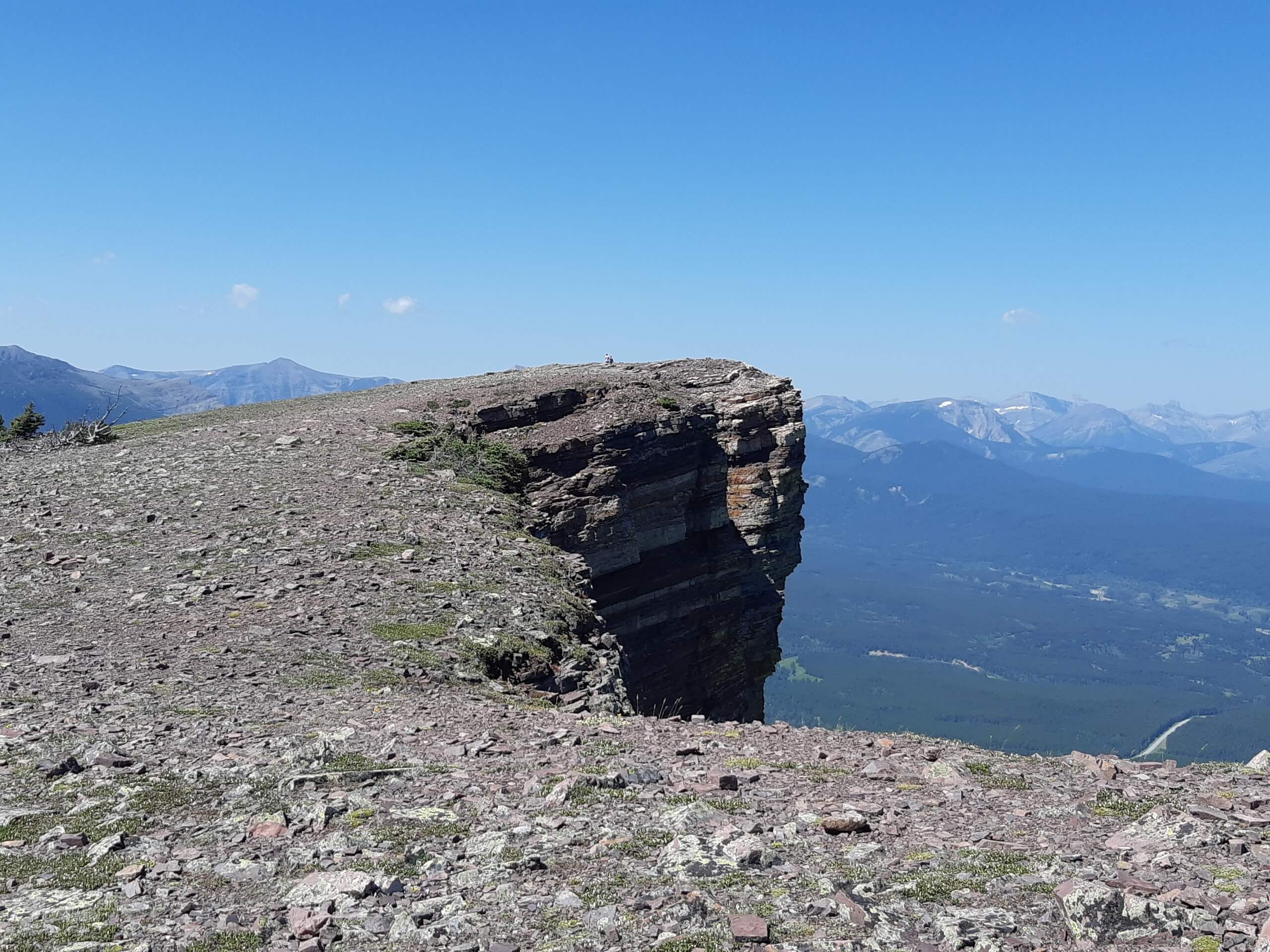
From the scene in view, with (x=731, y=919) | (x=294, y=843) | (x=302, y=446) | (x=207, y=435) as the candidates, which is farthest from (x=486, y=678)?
(x=207, y=435)

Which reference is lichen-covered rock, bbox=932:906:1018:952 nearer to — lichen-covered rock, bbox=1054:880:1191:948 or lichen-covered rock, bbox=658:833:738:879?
lichen-covered rock, bbox=1054:880:1191:948

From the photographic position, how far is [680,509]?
4084 cm

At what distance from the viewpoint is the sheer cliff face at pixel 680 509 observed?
36281 millimetres

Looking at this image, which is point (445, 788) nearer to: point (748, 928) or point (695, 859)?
point (695, 859)

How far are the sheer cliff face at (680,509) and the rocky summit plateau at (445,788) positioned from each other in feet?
29.4

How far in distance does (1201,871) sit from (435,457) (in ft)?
95.6

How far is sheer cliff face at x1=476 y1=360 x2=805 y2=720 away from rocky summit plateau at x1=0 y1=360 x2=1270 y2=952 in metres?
8.97

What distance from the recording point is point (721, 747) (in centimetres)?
1271

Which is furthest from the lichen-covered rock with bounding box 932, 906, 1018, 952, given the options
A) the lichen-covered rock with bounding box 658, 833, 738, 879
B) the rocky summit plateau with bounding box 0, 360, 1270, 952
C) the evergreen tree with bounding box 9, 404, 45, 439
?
the evergreen tree with bounding box 9, 404, 45, 439

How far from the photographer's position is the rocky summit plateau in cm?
757

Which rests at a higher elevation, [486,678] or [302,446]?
[302,446]

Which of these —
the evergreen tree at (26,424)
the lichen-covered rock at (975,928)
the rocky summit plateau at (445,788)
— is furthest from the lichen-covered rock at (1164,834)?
the evergreen tree at (26,424)

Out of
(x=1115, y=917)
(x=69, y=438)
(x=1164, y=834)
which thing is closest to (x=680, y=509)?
(x=69, y=438)

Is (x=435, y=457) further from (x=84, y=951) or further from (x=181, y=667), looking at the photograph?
(x=84, y=951)
